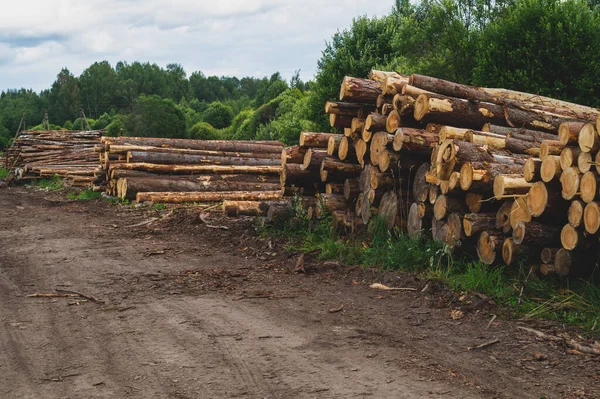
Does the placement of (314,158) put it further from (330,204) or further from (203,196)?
(203,196)

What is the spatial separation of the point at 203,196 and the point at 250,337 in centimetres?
983

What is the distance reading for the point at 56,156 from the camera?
23938 mm

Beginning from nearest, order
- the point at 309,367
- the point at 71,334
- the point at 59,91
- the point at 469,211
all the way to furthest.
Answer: the point at 309,367, the point at 71,334, the point at 469,211, the point at 59,91

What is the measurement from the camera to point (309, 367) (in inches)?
170

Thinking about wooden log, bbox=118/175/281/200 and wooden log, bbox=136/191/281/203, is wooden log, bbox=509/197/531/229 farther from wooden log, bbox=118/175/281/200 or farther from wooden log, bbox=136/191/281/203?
wooden log, bbox=118/175/281/200

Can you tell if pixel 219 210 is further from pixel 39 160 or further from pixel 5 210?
pixel 39 160

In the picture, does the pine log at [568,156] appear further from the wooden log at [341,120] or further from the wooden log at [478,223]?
the wooden log at [341,120]

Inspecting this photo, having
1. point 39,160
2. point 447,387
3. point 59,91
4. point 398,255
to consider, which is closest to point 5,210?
point 39,160

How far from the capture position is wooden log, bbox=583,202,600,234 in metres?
5.37

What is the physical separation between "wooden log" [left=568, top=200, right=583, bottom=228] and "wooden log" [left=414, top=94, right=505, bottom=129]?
2.55 m

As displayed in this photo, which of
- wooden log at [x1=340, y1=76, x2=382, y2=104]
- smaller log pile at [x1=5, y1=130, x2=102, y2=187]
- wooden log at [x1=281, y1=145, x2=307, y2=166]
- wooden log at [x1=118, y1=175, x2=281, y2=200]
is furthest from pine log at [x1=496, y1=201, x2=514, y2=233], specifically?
smaller log pile at [x1=5, y1=130, x2=102, y2=187]

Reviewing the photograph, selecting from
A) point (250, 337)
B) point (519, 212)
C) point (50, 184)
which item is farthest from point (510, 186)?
point (50, 184)

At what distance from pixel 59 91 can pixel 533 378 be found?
335 ft

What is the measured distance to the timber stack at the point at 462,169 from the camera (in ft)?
19.1
